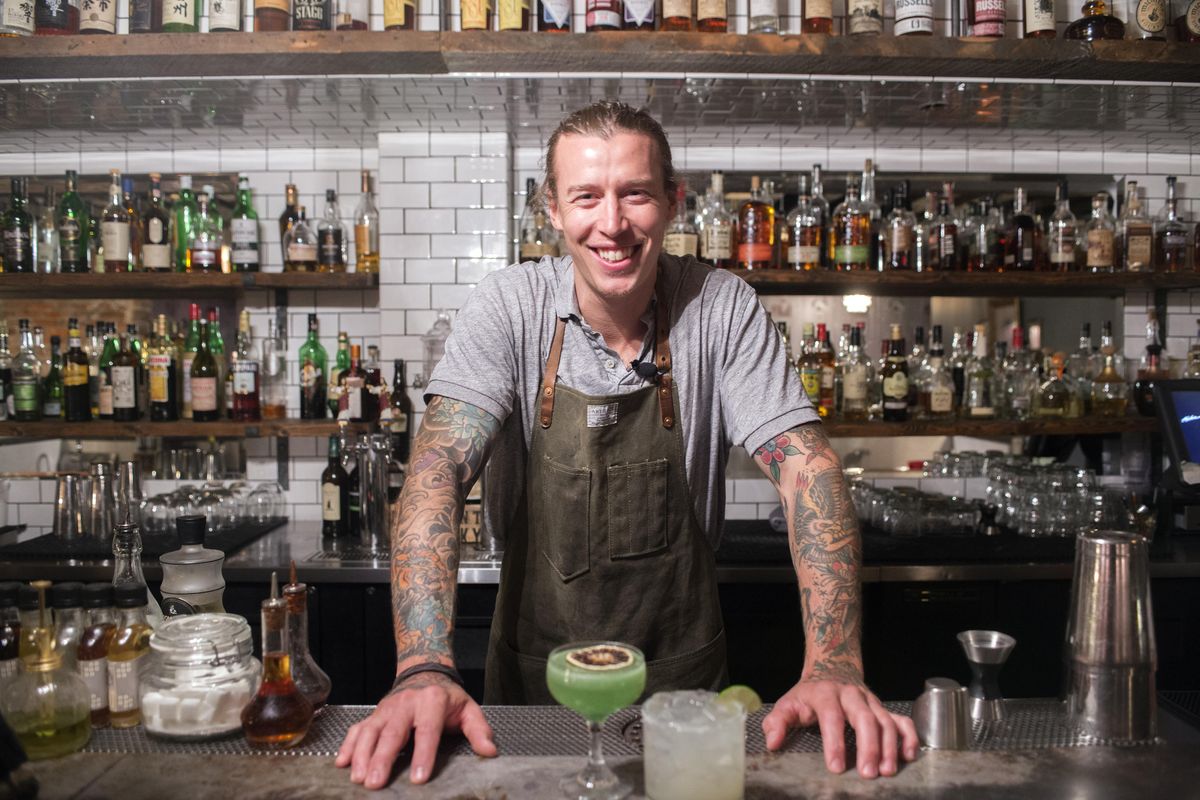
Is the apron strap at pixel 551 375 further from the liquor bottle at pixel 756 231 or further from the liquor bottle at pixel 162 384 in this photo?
the liquor bottle at pixel 162 384

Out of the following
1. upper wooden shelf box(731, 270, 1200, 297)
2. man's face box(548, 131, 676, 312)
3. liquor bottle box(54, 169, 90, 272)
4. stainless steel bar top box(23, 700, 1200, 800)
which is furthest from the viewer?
liquor bottle box(54, 169, 90, 272)

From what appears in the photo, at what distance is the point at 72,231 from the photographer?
3562mm

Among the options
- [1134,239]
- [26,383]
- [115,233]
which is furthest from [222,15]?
[1134,239]

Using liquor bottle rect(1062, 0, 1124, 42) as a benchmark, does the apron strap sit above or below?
below

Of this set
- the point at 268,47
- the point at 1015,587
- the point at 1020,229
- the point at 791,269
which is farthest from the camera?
the point at 1020,229

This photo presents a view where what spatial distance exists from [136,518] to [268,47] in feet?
5.77

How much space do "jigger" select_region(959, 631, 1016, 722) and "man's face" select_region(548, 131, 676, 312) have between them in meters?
0.86

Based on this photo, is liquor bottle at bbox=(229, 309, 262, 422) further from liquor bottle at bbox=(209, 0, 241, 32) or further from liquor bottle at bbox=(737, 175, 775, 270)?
liquor bottle at bbox=(737, 175, 775, 270)

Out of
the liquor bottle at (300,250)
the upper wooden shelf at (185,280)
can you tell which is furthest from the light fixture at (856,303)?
the liquor bottle at (300,250)

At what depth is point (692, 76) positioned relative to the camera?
2896 millimetres

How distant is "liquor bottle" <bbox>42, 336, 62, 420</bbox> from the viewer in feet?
12.0

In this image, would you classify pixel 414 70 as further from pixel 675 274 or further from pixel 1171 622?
pixel 1171 622

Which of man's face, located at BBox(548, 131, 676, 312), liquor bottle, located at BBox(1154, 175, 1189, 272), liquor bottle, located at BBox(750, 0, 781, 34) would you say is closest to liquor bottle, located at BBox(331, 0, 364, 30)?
liquor bottle, located at BBox(750, 0, 781, 34)

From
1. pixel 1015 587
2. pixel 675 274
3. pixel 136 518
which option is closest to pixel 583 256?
pixel 675 274
